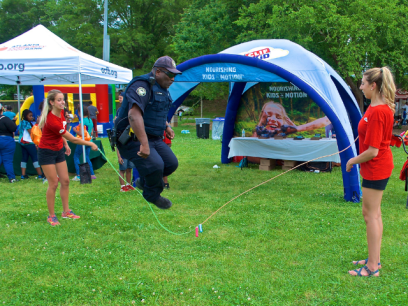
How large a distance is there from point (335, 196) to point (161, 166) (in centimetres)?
459

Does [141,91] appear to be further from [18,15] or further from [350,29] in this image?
[18,15]

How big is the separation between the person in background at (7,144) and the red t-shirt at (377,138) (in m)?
8.44

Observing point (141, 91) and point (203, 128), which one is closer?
point (141, 91)

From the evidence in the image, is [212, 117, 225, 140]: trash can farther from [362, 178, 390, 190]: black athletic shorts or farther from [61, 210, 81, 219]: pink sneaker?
[362, 178, 390, 190]: black athletic shorts

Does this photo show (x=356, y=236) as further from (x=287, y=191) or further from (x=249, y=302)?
(x=287, y=191)

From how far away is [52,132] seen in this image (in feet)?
18.9

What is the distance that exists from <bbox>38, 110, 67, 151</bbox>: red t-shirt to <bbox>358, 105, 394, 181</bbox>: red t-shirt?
167 inches

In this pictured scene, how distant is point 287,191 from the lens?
8.36m

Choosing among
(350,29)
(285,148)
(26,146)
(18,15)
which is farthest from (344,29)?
(18,15)

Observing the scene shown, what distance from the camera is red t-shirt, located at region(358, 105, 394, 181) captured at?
3.78m

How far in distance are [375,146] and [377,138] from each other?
0.27ft

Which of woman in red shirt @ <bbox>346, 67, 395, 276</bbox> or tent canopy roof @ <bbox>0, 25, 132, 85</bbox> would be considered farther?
tent canopy roof @ <bbox>0, 25, 132, 85</bbox>

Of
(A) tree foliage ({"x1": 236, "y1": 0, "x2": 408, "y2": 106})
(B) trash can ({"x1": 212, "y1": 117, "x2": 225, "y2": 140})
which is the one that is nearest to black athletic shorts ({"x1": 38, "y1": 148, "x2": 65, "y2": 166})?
(A) tree foliage ({"x1": 236, "y1": 0, "x2": 408, "y2": 106})

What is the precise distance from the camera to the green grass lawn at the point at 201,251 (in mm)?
3879
